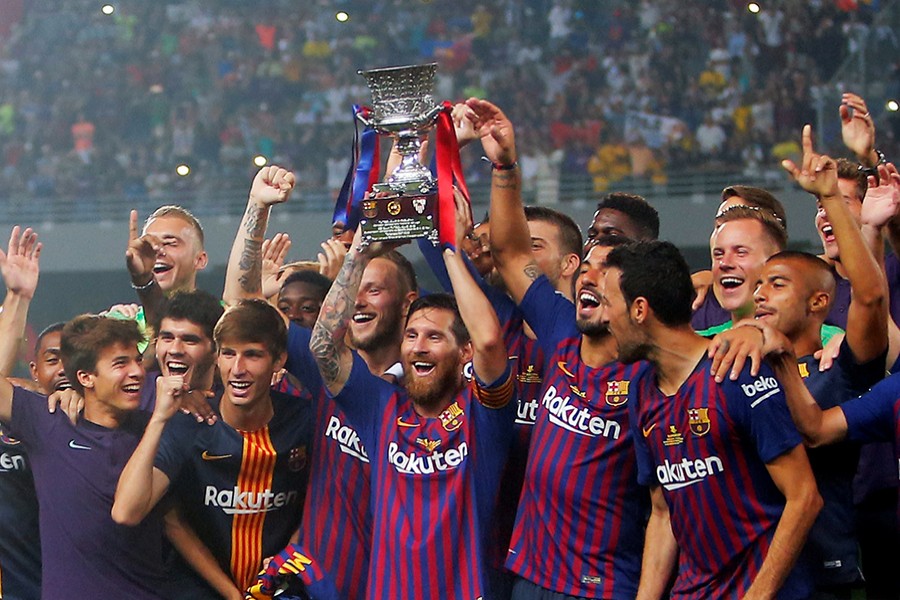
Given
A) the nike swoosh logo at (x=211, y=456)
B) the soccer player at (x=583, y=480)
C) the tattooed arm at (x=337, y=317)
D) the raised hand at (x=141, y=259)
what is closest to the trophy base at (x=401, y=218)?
the tattooed arm at (x=337, y=317)

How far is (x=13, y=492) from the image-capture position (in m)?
4.97

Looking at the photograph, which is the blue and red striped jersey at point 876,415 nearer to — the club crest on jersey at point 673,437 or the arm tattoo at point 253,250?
the club crest on jersey at point 673,437

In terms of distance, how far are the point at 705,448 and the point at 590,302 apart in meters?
0.63

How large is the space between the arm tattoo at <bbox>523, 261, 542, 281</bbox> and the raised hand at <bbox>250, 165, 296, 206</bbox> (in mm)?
892

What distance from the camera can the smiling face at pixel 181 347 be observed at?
15.5 feet

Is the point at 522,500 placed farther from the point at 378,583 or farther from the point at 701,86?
the point at 701,86

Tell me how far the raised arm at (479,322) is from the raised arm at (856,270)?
38.9 inches

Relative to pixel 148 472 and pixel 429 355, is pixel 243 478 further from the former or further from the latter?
pixel 429 355

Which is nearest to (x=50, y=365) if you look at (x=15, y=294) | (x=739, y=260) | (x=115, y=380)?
(x=15, y=294)

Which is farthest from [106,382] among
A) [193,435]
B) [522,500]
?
[522,500]

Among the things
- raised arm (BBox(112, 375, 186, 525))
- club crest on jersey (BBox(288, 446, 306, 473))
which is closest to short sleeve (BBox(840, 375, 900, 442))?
club crest on jersey (BBox(288, 446, 306, 473))

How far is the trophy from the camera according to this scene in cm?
407

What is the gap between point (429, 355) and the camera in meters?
4.15

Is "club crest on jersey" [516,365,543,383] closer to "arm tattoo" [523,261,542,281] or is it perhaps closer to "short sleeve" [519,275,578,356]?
"short sleeve" [519,275,578,356]
